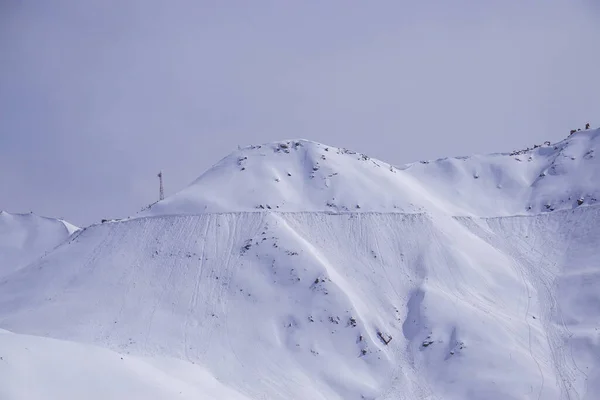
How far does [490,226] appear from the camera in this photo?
66312mm

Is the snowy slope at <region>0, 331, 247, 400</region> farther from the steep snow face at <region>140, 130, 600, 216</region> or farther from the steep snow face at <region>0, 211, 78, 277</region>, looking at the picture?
the steep snow face at <region>0, 211, 78, 277</region>

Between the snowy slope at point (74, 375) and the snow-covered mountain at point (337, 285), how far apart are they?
1.24 ft

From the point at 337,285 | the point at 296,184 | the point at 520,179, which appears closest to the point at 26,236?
the point at 296,184

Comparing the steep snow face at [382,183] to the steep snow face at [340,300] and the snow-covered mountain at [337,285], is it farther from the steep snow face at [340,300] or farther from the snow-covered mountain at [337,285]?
the steep snow face at [340,300]

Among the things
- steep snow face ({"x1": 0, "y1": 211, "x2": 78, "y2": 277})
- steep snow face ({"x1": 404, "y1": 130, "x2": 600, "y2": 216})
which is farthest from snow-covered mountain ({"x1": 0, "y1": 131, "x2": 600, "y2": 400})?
steep snow face ({"x1": 0, "y1": 211, "x2": 78, "y2": 277})

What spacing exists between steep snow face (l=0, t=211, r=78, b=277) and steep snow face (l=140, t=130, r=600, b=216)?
37081mm

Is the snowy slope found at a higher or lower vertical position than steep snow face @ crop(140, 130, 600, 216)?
lower

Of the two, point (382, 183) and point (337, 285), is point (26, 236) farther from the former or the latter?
point (337, 285)

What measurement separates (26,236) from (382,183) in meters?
58.8

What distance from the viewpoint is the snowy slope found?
30109mm

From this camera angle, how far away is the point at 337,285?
54844mm

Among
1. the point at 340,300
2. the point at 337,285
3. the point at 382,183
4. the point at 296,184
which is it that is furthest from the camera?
the point at 382,183

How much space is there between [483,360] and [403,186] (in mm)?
25535

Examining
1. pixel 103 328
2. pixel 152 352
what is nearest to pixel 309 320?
pixel 152 352
